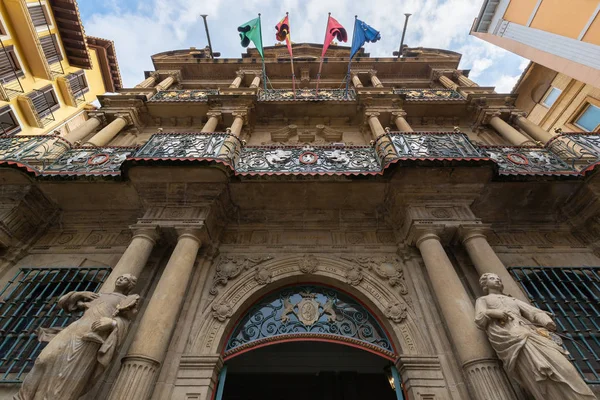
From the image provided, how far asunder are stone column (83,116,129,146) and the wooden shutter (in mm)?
10369

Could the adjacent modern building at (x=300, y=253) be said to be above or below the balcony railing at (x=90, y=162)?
below

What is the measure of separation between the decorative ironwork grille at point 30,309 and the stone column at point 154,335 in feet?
6.20

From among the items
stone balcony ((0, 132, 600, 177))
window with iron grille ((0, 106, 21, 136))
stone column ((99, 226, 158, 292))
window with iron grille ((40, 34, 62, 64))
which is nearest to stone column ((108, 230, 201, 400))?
stone column ((99, 226, 158, 292))

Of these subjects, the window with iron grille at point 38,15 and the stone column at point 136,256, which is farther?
the window with iron grille at point 38,15

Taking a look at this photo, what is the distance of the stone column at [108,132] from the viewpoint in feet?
30.3

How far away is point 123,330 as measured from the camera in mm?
4086

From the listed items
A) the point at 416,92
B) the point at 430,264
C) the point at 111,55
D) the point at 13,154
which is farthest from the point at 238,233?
the point at 111,55

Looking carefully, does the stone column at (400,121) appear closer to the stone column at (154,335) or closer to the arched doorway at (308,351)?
the arched doorway at (308,351)

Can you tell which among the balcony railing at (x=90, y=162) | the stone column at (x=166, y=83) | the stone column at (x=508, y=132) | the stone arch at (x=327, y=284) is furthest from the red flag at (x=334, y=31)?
the stone arch at (x=327, y=284)

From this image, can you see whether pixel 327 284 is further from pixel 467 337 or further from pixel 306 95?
pixel 306 95

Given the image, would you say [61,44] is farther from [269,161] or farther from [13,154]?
[269,161]

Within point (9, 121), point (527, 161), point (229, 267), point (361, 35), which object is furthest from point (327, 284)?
point (9, 121)

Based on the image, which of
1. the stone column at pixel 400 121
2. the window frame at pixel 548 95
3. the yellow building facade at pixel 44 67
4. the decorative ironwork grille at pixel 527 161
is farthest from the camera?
the window frame at pixel 548 95

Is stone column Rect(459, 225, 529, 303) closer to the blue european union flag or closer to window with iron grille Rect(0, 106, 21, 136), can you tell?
the blue european union flag
